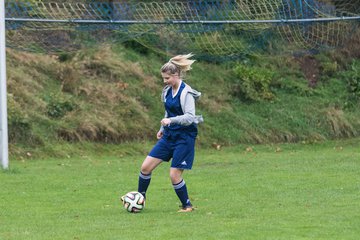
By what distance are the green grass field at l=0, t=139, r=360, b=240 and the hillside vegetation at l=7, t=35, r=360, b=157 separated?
221 centimetres

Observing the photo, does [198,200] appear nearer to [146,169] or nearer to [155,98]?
[146,169]

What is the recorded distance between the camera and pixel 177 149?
11008 millimetres

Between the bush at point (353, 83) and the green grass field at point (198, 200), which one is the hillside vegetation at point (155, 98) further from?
the green grass field at point (198, 200)

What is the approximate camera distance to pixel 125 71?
996 inches

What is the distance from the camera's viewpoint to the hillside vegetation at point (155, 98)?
22500 mm

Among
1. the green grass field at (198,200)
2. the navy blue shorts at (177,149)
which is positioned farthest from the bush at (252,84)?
the navy blue shorts at (177,149)

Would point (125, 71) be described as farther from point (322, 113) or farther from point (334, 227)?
point (334, 227)

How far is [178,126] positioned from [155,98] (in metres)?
14.0

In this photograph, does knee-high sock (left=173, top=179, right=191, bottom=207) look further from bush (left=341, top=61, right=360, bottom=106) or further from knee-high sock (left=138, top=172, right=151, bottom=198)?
bush (left=341, top=61, right=360, bottom=106)

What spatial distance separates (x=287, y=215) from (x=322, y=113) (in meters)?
15.6

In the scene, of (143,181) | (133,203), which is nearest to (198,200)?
(143,181)

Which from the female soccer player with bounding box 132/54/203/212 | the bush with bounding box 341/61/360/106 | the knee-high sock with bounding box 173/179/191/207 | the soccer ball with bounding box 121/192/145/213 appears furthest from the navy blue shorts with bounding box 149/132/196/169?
the bush with bounding box 341/61/360/106

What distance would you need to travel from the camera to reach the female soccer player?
10930 mm

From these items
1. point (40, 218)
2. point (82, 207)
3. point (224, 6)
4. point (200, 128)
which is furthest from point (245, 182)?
point (200, 128)
